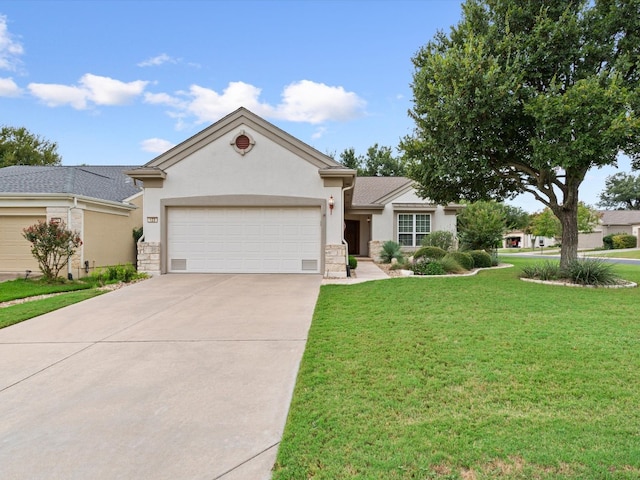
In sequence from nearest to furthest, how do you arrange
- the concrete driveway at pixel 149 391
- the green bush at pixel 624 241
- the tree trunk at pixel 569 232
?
the concrete driveway at pixel 149 391 → the tree trunk at pixel 569 232 → the green bush at pixel 624 241

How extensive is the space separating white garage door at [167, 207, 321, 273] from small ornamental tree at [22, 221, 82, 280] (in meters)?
2.92

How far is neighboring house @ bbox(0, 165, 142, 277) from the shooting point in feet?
41.1

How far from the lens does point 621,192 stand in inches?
2443

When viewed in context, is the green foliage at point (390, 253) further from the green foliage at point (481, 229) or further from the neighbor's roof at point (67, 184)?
the neighbor's roof at point (67, 184)

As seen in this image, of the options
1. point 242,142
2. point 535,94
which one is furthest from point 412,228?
point 242,142

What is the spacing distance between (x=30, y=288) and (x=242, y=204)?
6.61 m

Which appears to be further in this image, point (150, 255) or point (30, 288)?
point (150, 255)

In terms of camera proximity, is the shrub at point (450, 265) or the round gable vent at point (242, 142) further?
the shrub at point (450, 265)

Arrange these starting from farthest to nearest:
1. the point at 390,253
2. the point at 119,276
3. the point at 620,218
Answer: the point at 620,218
the point at 390,253
the point at 119,276

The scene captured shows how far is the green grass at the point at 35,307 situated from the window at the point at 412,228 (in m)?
15.2

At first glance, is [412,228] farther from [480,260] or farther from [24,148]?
[24,148]

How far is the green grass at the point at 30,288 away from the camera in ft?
31.5

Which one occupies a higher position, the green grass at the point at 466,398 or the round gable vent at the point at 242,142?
the round gable vent at the point at 242,142

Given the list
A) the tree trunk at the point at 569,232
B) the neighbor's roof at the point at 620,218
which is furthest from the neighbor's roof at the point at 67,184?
the neighbor's roof at the point at 620,218
